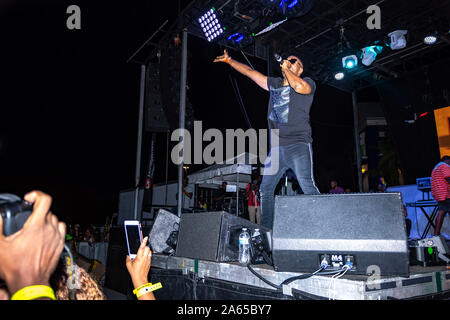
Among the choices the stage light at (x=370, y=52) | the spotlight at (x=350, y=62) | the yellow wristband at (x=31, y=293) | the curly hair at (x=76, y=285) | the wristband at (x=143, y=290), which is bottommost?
the wristband at (x=143, y=290)

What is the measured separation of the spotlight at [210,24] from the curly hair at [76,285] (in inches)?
215

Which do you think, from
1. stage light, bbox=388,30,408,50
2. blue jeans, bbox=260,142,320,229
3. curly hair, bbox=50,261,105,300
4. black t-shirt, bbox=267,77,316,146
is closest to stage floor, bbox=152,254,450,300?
blue jeans, bbox=260,142,320,229

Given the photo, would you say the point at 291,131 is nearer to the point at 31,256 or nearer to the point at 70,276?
the point at 70,276

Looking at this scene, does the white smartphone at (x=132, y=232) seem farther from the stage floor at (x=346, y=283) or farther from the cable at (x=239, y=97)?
the cable at (x=239, y=97)

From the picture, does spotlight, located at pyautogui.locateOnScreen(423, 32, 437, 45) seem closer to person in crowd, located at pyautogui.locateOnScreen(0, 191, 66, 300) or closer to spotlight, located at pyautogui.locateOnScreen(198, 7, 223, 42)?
spotlight, located at pyautogui.locateOnScreen(198, 7, 223, 42)

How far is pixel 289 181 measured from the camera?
19.6 feet

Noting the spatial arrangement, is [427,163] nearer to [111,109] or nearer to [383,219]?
[383,219]

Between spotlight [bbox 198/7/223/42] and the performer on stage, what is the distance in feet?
10.8

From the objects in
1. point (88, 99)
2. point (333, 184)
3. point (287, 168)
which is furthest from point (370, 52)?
point (88, 99)

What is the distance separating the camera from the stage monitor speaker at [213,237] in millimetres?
2230

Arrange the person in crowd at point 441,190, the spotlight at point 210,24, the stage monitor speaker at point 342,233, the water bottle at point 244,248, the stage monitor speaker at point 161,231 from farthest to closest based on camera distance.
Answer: the spotlight at point 210,24 → the person in crowd at point 441,190 → the stage monitor speaker at point 161,231 → the water bottle at point 244,248 → the stage monitor speaker at point 342,233

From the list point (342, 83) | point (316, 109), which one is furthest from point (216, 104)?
point (342, 83)

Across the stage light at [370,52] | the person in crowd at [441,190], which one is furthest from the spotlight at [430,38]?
the person in crowd at [441,190]

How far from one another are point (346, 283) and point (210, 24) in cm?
549
